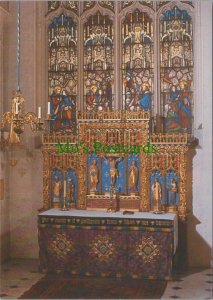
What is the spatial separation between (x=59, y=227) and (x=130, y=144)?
216 centimetres

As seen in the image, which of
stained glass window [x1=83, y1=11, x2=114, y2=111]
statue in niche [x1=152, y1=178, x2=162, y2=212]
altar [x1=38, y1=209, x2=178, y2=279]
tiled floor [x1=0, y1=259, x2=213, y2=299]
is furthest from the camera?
stained glass window [x1=83, y1=11, x2=114, y2=111]

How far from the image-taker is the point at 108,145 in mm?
9516

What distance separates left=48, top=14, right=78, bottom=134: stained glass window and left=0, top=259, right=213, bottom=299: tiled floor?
2.99 meters

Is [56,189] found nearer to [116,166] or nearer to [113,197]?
[113,197]

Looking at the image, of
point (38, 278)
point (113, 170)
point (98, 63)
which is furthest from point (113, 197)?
point (98, 63)

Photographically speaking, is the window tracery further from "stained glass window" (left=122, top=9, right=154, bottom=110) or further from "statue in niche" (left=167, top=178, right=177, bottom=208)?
"statue in niche" (left=167, top=178, right=177, bottom=208)

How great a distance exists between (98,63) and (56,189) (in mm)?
2829

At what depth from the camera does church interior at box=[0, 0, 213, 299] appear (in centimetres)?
864

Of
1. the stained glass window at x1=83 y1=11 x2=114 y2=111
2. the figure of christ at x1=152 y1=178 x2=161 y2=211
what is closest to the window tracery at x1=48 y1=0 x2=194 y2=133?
the stained glass window at x1=83 y1=11 x2=114 y2=111

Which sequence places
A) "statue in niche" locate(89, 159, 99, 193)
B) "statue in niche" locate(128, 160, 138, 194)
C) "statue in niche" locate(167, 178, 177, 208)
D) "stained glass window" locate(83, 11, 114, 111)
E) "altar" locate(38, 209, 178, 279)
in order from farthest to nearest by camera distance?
"stained glass window" locate(83, 11, 114, 111), "statue in niche" locate(89, 159, 99, 193), "statue in niche" locate(128, 160, 138, 194), "statue in niche" locate(167, 178, 177, 208), "altar" locate(38, 209, 178, 279)

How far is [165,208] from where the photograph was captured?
9328 mm

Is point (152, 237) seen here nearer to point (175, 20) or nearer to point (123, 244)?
point (123, 244)

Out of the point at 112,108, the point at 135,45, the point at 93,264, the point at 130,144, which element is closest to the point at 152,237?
the point at 93,264

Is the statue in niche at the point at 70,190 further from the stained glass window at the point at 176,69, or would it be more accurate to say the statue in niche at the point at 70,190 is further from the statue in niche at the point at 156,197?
the stained glass window at the point at 176,69
